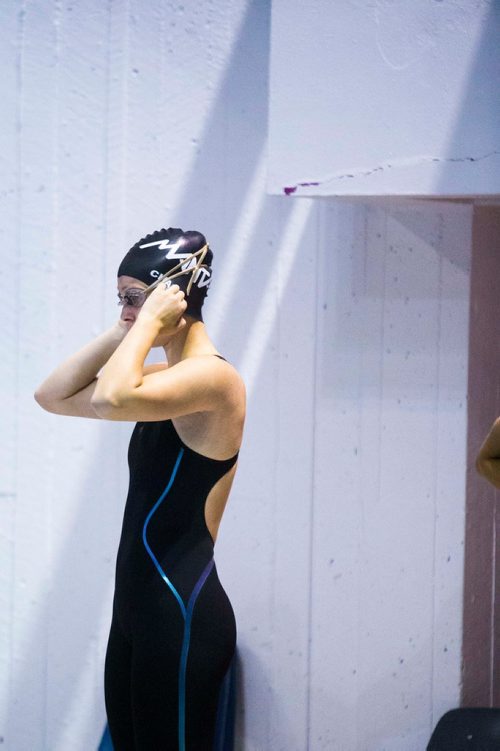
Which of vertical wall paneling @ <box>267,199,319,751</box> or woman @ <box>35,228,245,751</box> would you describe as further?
vertical wall paneling @ <box>267,199,319,751</box>

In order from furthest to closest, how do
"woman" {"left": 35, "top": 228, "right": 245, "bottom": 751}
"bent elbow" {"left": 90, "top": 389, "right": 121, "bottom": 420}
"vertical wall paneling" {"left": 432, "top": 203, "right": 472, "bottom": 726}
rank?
"vertical wall paneling" {"left": 432, "top": 203, "right": 472, "bottom": 726}
"woman" {"left": 35, "top": 228, "right": 245, "bottom": 751}
"bent elbow" {"left": 90, "top": 389, "right": 121, "bottom": 420}

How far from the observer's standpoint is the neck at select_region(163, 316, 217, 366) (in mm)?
2367

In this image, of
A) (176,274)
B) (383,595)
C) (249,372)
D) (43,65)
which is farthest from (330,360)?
(43,65)

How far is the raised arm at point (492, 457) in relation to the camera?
234cm

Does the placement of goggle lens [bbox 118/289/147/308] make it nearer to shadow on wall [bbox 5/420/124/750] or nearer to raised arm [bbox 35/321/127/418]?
raised arm [bbox 35/321/127/418]

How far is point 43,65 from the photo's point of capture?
10.8ft

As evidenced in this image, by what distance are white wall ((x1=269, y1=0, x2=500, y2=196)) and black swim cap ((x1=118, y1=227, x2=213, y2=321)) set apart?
0.48m

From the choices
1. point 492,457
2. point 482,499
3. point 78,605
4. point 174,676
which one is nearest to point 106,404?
point 174,676

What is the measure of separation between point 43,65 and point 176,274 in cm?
132

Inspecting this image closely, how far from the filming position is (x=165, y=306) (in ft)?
7.44

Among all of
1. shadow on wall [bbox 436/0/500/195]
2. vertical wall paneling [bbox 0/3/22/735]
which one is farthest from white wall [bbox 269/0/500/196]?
vertical wall paneling [bbox 0/3/22/735]

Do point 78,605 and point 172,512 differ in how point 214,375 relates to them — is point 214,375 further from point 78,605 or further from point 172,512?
point 78,605

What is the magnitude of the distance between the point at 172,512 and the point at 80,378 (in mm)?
434

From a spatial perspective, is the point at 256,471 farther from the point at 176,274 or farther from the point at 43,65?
the point at 43,65
